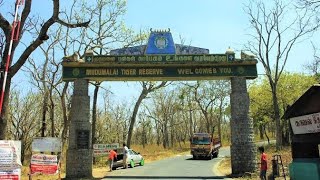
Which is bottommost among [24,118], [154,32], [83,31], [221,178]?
[221,178]

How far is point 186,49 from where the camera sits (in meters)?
22.0

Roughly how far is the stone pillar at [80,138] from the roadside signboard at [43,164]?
6.46ft

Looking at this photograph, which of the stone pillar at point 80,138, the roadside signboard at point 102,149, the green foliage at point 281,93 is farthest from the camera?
the green foliage at point 281,93

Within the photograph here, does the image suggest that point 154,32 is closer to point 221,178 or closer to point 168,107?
point 221,178

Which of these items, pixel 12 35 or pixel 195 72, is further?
pixel 195 72

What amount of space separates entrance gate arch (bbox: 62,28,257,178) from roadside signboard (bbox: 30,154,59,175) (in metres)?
2.39

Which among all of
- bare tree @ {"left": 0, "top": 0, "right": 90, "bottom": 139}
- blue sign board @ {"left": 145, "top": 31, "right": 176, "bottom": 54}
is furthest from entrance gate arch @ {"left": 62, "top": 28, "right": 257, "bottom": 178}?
bare tree @ {"left": 0, "top": 0, "right": 90, "bottom": 139}

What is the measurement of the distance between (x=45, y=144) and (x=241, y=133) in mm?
10182

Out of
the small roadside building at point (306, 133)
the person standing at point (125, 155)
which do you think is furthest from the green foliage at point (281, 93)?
the small roadside building at point (306, 133)

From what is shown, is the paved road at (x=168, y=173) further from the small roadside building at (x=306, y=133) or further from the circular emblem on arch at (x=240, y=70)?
the small roadside building at (x=306, y=133)

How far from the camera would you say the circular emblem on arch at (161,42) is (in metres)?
22.0

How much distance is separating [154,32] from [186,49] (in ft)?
6.86

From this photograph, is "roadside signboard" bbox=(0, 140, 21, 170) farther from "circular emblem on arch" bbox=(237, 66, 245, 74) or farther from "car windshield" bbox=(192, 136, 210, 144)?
"car windshield" bbox=(192, 136, 210, 144)

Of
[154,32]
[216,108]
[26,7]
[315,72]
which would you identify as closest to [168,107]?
[216,108]
